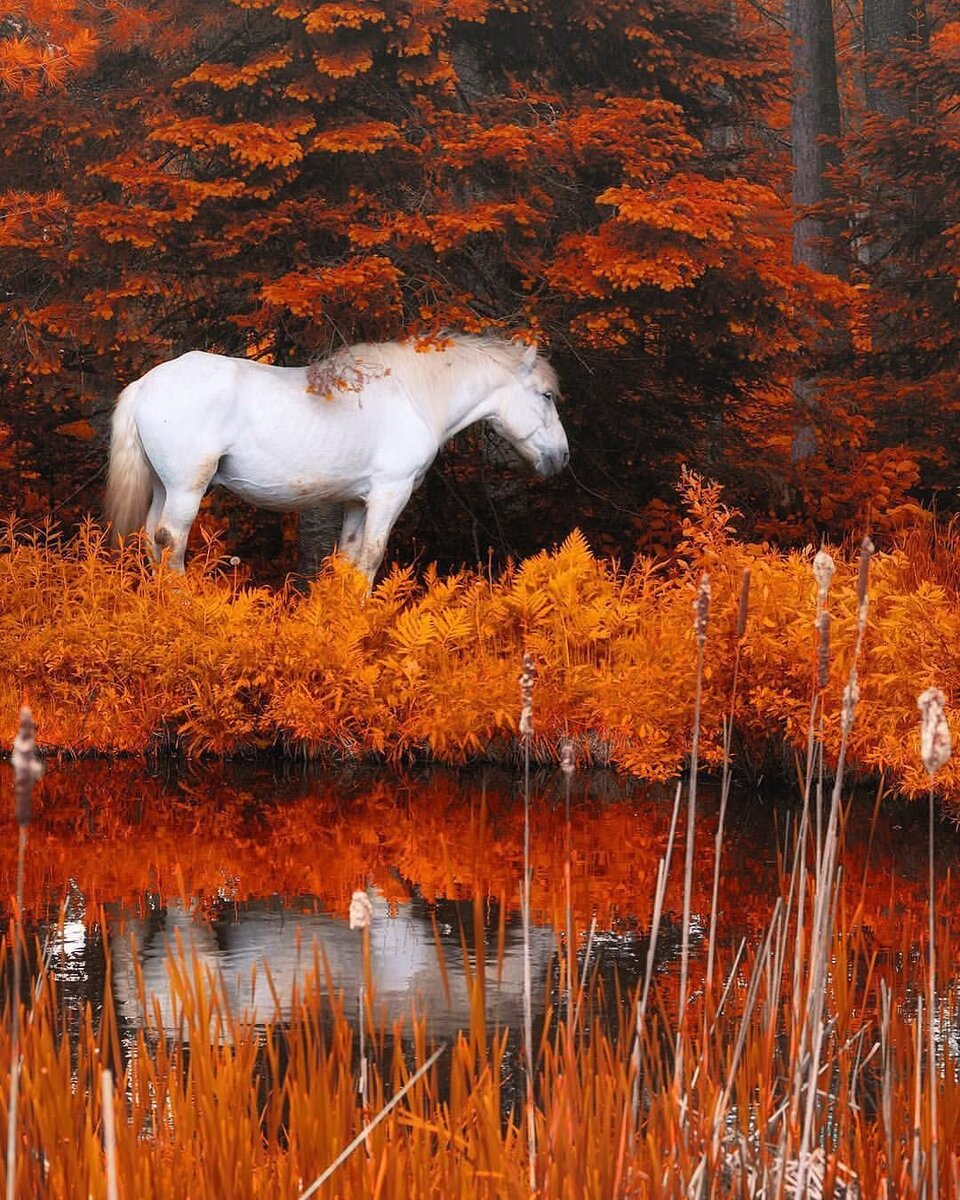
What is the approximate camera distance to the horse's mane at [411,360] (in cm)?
904

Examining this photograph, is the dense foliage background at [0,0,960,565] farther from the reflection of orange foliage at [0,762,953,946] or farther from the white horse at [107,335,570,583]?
the reflection of orange foliage at [0,762,953,946]

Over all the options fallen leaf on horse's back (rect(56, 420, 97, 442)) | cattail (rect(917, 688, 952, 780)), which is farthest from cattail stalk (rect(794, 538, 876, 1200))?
fallen leaf on horse's back (rect(56, 420, 97, 442))

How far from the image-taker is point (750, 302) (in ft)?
33.6

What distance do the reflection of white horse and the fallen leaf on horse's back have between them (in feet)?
25.1

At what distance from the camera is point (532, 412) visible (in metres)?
9.58

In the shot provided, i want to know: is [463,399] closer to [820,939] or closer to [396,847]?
[396,847]

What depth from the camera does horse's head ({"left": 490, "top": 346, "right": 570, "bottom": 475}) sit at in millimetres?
9555

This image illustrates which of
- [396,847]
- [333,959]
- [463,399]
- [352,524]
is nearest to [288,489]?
[352,524]

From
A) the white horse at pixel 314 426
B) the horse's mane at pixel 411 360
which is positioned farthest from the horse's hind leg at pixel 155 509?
the horse's mane at pixel 411 360

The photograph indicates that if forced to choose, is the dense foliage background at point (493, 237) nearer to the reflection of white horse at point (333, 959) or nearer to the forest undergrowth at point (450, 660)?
the forest undergrowth at point (450, 660)

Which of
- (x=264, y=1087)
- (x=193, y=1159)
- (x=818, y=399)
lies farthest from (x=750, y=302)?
(x=193, y=1159)

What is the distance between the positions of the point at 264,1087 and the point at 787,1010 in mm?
1103

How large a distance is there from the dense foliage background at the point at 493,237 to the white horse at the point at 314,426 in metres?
0.31

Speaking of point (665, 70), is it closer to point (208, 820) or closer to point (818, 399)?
point (818, 399)
